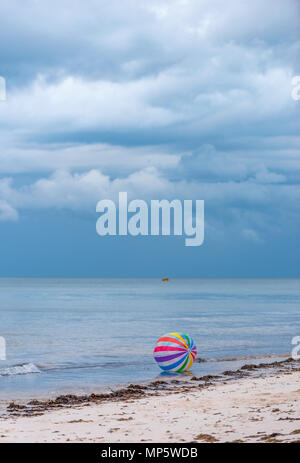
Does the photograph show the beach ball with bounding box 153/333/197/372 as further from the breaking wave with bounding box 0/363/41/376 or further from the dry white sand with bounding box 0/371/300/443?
the breaking wave with bounding box 0/363/41/376

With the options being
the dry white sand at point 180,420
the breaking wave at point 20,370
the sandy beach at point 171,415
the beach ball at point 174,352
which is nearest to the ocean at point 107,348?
the breaking wave at point 20,370

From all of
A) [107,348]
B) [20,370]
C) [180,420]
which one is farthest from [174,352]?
[107,348]

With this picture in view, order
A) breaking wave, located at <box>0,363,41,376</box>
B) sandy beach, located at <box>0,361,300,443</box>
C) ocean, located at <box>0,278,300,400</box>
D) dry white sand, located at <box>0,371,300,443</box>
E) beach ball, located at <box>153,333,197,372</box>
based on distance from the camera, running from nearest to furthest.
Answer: dry white sand, located at <box>0,371,300,443</box>
sandy beach, located at <box>0,361,300,443</box>
ocean, located at <box>0,278,300,400</box>
beach ball, located at <box>153,333,197,372</box>
breaking wave, located at <box>0,363,41,376</box>

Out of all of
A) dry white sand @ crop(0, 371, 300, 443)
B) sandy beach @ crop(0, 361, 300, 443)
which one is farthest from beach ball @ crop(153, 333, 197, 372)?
dry white sand @ crop(0, 371, 300, 443)

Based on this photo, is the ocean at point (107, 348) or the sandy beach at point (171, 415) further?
the ocean at point (107, 348)

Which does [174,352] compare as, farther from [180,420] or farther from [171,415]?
[180,420]

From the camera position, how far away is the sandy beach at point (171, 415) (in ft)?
31.8

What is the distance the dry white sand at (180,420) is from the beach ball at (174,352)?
379cm

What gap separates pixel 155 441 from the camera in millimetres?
9320

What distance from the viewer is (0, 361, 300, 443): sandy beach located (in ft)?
31.8

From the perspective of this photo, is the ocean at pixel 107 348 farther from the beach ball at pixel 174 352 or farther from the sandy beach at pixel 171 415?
the sandy beach at pixel 171 415

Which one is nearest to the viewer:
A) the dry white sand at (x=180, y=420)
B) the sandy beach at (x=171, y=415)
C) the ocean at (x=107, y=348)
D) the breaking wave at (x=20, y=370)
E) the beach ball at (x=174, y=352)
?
the dry white sand at (x=180, y=420)
